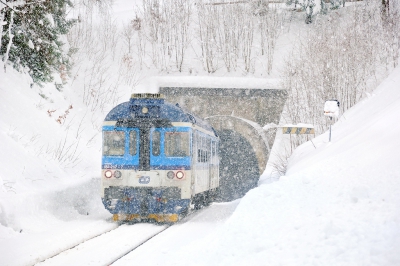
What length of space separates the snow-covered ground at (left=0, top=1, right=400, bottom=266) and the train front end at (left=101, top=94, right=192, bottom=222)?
2.23 feet

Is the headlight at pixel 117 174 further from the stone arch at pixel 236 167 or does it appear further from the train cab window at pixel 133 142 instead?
the stone arch at pixel 236 167

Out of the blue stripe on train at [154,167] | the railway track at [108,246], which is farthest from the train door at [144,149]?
the railway track at [108,246]

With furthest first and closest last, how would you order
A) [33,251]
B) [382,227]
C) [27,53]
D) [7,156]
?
[27,53] → [7,156] → [33,251] → [382,227]

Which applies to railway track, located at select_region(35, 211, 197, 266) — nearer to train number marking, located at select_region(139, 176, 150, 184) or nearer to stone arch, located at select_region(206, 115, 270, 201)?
train number marking, located at select_region(139, 176, 150, 184)

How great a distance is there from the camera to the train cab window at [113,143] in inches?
468

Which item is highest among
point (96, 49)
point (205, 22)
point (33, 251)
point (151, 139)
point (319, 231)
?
point (205, 22)

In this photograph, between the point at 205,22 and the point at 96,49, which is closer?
the point at 96,49

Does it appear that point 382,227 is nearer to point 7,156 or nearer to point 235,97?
point 7,156

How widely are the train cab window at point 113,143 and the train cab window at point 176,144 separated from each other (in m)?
1.02

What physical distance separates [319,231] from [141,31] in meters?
25.3

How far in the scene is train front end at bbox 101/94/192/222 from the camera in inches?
455

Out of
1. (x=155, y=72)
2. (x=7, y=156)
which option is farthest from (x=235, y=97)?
(x=7, y=156)

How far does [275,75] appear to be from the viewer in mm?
25562

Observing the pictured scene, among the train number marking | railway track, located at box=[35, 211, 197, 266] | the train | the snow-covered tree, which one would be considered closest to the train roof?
the train
